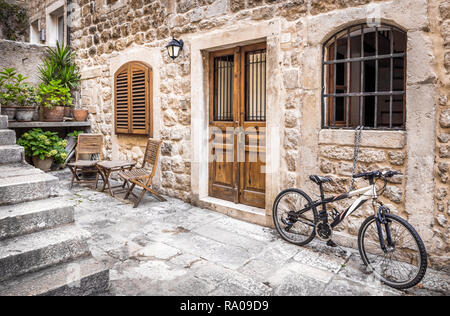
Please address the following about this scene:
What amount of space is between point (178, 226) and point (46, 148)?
427cm

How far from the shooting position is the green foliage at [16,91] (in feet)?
21.6

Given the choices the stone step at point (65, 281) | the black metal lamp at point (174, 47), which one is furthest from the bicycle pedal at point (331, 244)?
the black metal lamp at point (174, 47)

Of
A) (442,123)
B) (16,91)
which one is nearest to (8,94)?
(16,91)

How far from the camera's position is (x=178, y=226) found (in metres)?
4.27

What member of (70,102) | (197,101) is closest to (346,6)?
(197,101)

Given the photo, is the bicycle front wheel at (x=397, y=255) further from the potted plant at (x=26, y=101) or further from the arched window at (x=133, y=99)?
the potted plant at (x=26, y=101)

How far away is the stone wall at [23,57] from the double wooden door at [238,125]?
4755 mm

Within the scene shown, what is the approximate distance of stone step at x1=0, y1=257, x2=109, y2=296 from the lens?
2275 mm

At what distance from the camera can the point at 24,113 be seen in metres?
6.81

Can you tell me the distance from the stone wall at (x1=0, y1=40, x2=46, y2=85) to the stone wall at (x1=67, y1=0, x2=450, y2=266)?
2.29m

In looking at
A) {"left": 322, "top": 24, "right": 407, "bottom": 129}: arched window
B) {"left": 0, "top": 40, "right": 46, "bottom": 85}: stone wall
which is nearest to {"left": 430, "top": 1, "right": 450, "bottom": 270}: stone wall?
{"left": 322, "top": 24, "right": 407, "bottom": 129}: arched window

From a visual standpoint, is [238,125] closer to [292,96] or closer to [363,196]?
[292,96]

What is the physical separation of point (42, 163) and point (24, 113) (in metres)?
1.06
